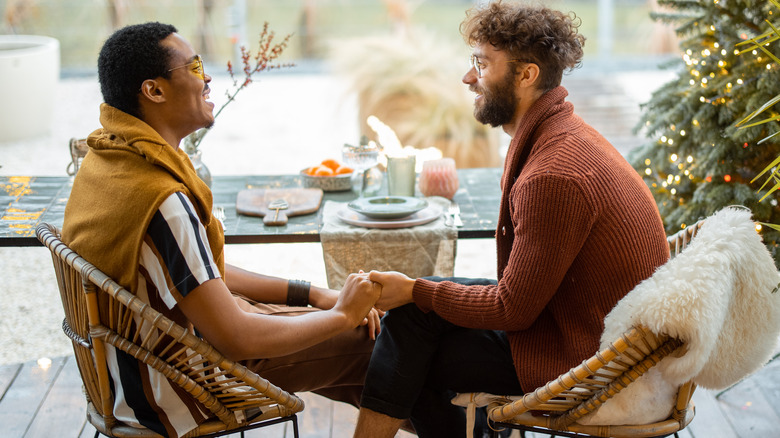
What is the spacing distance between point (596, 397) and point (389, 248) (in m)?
0.78

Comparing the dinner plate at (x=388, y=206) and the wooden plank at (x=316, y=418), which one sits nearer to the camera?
the dinner plate at (x=388, y=206)

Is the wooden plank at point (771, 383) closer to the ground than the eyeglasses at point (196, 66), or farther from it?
closer to the ground

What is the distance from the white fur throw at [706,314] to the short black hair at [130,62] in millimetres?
941

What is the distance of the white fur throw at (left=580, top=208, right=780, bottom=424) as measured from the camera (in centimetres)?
126

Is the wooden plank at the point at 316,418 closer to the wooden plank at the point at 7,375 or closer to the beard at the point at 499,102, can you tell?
the wooden plank at the point at 7,375

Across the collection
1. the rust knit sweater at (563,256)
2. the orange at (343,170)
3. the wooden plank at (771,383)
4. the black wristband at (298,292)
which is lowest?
the wooden plank at (771,383)

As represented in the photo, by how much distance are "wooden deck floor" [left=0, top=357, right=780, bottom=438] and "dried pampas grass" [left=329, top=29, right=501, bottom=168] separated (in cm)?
218

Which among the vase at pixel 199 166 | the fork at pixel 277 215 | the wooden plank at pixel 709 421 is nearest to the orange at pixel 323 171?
the fork at pixel 277 215

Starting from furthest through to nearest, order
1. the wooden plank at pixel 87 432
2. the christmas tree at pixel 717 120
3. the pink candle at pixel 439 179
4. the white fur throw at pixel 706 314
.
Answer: the christmas tree at pixel 717 120, the pink candle at pixel 439 179, the wooden plank at pixel 87 432, the white fur throw at pixel 706 314

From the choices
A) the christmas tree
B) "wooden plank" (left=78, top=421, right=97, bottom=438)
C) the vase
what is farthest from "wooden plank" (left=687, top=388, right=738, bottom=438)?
"wooden plank" (left=78, top=421, right=97, bottom=438)

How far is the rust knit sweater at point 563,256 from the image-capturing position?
1.41 metres

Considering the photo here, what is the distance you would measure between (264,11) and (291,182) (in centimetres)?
760

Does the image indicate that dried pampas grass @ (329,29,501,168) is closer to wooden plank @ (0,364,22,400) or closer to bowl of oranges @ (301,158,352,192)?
bowl of oranges @ (301,158,352,192)

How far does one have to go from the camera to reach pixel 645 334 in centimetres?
128
